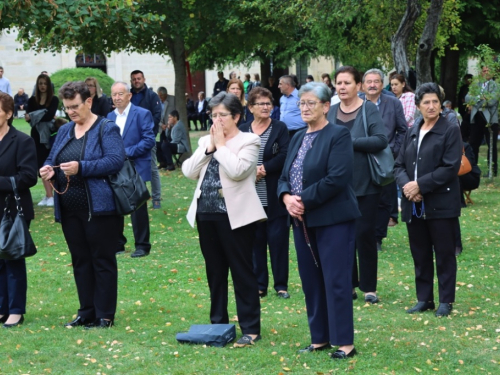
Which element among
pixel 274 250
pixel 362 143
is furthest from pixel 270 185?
pixel 362 143

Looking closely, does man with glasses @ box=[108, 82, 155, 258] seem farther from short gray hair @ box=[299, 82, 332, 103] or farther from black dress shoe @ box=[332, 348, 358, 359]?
black dress shoe @ box=[332, 348, 358, 359]

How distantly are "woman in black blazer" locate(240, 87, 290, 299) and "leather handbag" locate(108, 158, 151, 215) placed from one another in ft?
4.10

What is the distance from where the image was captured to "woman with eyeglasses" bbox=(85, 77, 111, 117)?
13.3m

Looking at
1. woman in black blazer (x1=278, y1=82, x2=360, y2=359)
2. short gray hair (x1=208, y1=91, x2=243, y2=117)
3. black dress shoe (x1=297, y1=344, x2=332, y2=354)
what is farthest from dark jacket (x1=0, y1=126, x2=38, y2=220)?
black dress shoe (x1=297, y1=344, x2=332, y2=354)

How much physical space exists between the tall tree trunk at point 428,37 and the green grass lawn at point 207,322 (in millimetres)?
7064

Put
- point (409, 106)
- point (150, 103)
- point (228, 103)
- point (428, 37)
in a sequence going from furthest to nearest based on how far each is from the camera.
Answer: point (428, 37) < point (150, 103) < point (409, 106) < point (228, 103)

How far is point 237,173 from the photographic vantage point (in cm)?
696

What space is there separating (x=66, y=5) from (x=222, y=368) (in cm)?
939

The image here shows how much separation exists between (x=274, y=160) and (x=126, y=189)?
1612 mm

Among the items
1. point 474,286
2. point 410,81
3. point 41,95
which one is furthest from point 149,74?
point 474,286

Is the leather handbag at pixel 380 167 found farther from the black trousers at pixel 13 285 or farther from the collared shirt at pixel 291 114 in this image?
the collared shirt at pixel 291 114

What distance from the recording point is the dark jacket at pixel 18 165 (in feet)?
26.0

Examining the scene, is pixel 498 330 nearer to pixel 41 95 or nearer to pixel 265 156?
pixel 265 156

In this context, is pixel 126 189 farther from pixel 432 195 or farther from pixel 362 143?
pixel 432 195
